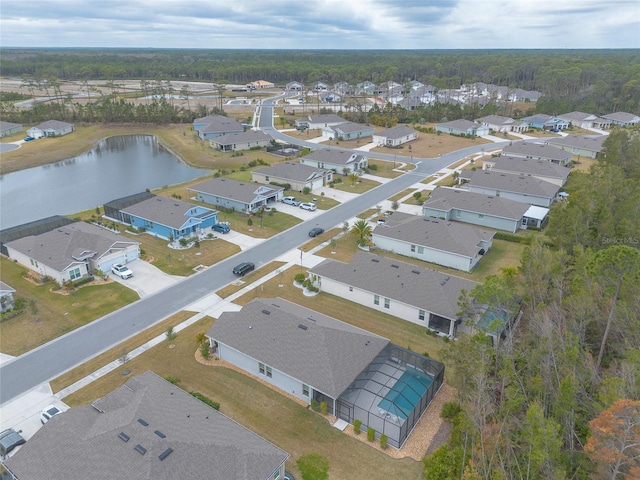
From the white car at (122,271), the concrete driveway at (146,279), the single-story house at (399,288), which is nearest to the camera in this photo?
the single-story house at (399,288)

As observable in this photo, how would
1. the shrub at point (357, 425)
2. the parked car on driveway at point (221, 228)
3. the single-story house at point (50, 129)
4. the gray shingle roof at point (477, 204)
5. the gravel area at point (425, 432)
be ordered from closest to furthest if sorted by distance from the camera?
the gravel area at point (425, 432) → the shrub at point (357, 425) → the parked car on driveway at point (221, 228) → the gray shingle roof at point (477, 204) → the single-story house at point (50, 129)

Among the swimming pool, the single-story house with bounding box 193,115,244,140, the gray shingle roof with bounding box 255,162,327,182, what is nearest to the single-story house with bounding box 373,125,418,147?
the gray shingle roof with bounding box 255,162,327,182

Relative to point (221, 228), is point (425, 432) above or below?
below

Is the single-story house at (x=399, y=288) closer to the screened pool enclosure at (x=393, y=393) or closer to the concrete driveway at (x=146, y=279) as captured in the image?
the screened pool enclosure at (x=393, y=393)

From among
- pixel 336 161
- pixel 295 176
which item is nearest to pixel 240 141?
pixel 336 161

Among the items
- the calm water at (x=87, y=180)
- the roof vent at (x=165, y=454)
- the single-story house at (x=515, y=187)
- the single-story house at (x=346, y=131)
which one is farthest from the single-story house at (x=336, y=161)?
the roof vent at (x=165, y=454)

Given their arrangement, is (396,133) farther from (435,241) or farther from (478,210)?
(435,241)
